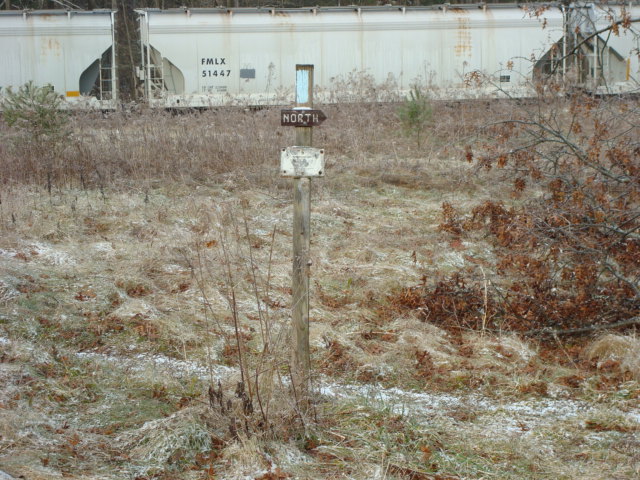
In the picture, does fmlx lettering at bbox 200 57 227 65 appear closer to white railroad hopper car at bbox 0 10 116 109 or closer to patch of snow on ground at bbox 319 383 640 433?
white railroad hopper car at bbox 0 10 116 109

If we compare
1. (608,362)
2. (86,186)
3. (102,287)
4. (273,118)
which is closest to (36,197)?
(86,186)

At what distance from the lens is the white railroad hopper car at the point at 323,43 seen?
19.6m

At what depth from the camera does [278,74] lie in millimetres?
20000

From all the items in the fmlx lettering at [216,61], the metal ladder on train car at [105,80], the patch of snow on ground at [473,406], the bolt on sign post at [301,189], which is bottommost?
A: the patch of snow on ground at [473,406]

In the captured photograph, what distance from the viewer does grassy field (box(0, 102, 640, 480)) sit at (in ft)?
13.4

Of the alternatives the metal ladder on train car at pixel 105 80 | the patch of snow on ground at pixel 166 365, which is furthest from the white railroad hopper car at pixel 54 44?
the patch of snow on ground at pixel 166 365

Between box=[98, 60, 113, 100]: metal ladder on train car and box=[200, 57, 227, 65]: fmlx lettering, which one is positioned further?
box=[98, 60, 113, 100]: metal ladder on train car

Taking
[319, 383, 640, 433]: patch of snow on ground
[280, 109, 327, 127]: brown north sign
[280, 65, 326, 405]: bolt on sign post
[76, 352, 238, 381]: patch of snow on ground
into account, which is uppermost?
[280, 109, 327, 127]: brown north sign

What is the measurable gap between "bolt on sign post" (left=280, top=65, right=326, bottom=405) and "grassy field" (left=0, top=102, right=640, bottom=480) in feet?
0.51

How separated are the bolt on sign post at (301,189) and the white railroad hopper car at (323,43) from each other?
50.4 ft

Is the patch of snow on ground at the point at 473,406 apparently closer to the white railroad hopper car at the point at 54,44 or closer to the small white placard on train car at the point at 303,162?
the small white placard on train car at the point at 303,162

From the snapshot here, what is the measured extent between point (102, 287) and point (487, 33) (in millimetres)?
16031

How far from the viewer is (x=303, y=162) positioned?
4473mm

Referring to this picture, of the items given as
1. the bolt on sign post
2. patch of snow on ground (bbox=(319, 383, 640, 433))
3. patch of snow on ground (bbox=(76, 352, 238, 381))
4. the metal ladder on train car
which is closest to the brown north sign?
the bolt on sign post
